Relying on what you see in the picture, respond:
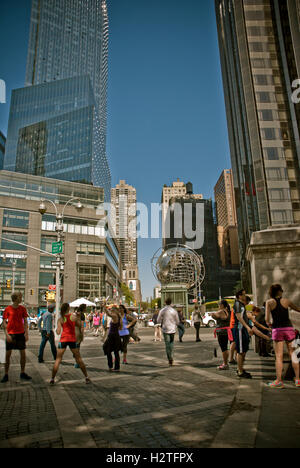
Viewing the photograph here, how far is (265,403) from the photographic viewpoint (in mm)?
4277

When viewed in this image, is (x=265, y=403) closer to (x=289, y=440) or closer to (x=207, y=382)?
(x=289, y=440)

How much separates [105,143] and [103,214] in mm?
70591

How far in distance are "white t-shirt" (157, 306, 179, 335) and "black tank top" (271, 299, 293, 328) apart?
3.60 meters

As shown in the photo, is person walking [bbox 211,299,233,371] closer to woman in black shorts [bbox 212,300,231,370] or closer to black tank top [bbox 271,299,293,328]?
woman in black shorts [bbox 212,300,231,370]

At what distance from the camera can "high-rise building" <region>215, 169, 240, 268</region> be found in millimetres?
133825

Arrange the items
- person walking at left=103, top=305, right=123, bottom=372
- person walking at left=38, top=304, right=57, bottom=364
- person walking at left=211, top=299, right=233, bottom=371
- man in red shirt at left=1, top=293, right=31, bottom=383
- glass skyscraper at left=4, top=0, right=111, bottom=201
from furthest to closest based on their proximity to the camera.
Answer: glass skyscraper at left=4, top=0, right=111, bottom=201
person walking at left=38, top=304, right=57, bottom=364
person walking at left=103, top=305, right=123, bottom=372
person walking at left=211, top=299, right=233, bottom=371
man in red shirt at left=1, top=293, right=31, bottom=383

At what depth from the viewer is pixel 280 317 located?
5.39 m

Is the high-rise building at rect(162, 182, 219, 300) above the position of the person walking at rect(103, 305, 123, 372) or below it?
above

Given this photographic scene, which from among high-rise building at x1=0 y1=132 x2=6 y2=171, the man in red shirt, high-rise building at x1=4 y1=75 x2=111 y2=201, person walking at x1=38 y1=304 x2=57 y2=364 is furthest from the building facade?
high-rise building at x1=0 y1=132 x2=6 y2=171

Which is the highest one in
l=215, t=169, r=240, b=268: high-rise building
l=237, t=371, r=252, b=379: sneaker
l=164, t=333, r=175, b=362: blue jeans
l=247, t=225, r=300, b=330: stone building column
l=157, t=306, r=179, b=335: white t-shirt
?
l=215, t=169, r=240, b=268: high-rise building

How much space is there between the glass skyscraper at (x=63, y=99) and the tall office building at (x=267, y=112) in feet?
184

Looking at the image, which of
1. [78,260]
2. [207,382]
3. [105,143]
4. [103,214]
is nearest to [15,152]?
[105,143]

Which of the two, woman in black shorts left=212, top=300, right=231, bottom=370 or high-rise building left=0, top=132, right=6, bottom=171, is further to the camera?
high-rise building left=0, top=132, right=6, bottom=171

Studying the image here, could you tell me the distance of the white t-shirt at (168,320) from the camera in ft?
27.9
